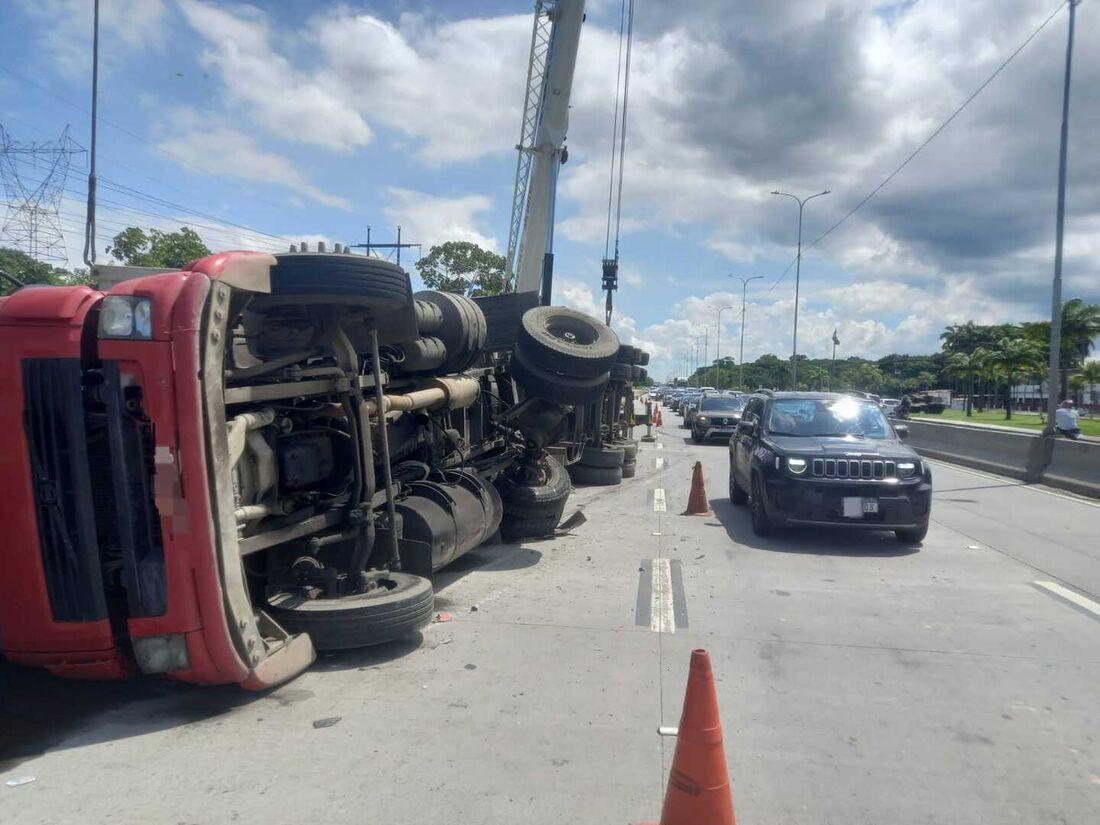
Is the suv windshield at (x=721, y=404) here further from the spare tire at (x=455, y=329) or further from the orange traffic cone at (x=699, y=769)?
the orange traffic cone at (x=699, y=769)

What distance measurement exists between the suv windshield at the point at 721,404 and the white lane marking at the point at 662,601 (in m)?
19.8

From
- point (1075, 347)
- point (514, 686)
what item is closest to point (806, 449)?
point (514, 686)

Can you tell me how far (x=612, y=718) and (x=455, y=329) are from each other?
14.1 ft

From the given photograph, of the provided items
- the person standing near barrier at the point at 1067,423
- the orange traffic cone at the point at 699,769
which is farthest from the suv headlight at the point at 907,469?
the person standing near barrier at the point at 1067,423

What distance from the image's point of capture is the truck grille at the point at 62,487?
3.99 m

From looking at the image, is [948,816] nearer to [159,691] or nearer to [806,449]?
[159,691]

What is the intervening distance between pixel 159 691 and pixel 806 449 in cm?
702

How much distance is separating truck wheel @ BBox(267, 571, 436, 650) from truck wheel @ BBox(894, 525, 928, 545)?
6139 mm

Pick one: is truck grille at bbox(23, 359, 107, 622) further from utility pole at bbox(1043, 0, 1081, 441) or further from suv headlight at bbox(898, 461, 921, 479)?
utility pole at bbox(1043, 0, 1081, 441)

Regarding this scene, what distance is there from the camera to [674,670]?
505 cm

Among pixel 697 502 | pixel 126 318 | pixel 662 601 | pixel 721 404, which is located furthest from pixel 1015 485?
pixel 126 318

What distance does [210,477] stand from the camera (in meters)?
4.01

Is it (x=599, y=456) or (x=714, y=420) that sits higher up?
(x=714, y=420)

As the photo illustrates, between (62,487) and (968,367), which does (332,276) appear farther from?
(968,367)
